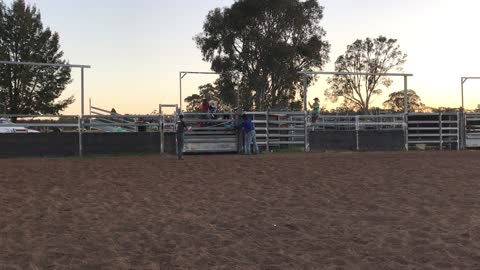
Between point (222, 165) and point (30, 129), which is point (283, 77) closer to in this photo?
point (30, 129)

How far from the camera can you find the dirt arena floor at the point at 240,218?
607cm

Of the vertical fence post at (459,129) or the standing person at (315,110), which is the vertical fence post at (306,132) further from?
the vertical fence post at (459,129)

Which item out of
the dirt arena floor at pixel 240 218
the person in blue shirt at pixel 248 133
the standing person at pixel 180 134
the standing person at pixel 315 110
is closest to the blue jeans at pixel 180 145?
the standing person at pixel 180 134

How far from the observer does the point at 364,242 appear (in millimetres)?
6797

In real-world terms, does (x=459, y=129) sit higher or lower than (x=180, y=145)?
higher

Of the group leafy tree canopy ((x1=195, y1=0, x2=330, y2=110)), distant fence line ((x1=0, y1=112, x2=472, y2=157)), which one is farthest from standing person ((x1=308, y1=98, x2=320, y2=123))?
leafy tree canopy ((x1=195, y1=0, x2=330, y2=110))

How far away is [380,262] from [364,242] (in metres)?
0.92

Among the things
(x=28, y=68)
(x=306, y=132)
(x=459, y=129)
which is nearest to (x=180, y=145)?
(x=306, y=132)

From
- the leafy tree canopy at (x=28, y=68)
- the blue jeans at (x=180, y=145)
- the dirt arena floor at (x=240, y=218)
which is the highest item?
the leafy tree canopy at (x=28, y=68)

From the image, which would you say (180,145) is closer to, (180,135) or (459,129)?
(180,135)

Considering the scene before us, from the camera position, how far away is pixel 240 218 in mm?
8305

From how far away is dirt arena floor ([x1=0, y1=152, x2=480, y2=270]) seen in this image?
607 cm

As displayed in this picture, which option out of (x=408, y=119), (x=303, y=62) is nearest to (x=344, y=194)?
(x=408, y=119)

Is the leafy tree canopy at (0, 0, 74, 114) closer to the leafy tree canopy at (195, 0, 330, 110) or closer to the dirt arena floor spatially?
the leafy tree canopy at (195, 0, 330, 110)
